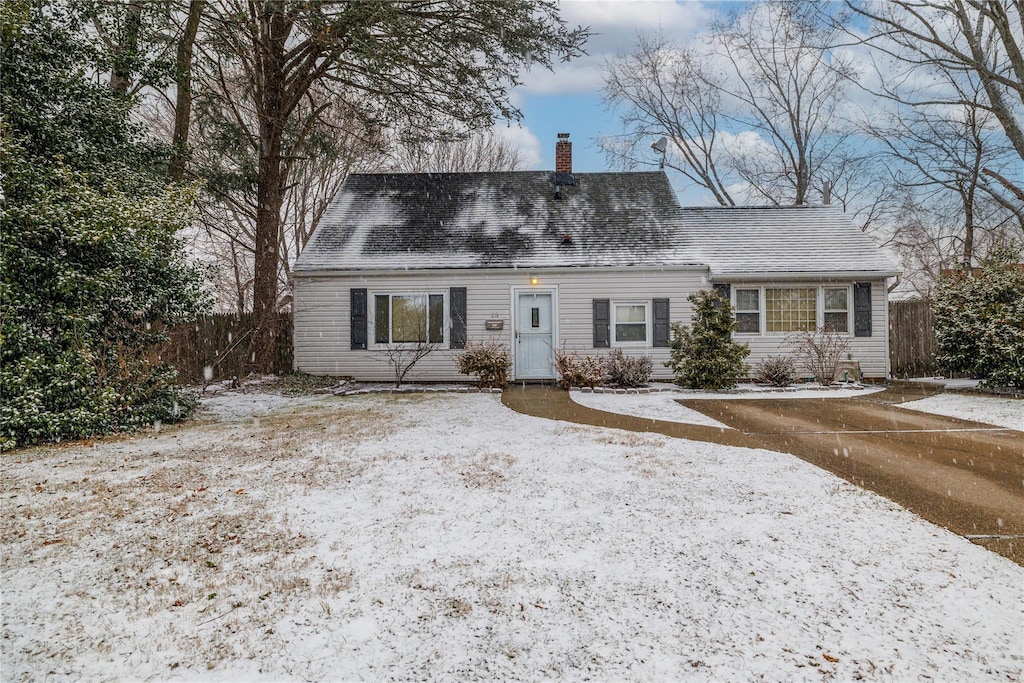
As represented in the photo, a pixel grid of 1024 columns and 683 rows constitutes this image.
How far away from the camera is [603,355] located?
12.1m

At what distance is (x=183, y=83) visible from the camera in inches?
367

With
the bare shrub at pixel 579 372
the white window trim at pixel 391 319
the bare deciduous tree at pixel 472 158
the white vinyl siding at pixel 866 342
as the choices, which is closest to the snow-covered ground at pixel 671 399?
the bare shrub at pixel 579 372

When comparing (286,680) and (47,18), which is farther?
(47,18)

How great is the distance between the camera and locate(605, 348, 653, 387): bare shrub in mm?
11125

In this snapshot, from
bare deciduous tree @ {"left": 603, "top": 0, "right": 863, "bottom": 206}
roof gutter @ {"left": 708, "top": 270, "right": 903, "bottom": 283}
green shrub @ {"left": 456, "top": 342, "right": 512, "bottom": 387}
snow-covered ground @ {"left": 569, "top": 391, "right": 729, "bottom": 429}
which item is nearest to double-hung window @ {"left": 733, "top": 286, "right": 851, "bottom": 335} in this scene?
roof gutter @ {"left": 708, "top": 270, "right": 903, "bottom": 283}

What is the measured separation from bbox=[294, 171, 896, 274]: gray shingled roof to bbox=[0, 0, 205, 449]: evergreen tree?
203 inches

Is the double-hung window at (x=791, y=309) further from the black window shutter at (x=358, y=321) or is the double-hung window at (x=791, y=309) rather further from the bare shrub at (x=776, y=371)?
the black window shutter at (x=358, y=321)

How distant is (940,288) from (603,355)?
7.11m

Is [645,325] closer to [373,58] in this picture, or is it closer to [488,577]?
[373,58]

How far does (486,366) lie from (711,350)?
15.8 feet

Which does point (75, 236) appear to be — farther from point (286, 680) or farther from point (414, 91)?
point (414, 91)

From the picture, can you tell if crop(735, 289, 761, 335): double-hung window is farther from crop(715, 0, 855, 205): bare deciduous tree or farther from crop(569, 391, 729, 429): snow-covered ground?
crop(715, 0, 855, 205): bare deciduous tree

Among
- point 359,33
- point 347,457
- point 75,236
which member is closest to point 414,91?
point 359,33

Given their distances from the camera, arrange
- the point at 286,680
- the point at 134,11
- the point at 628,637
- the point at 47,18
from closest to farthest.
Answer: the point at 286,680
the point at 628,637
the point at 47,18
the point at 134,11
